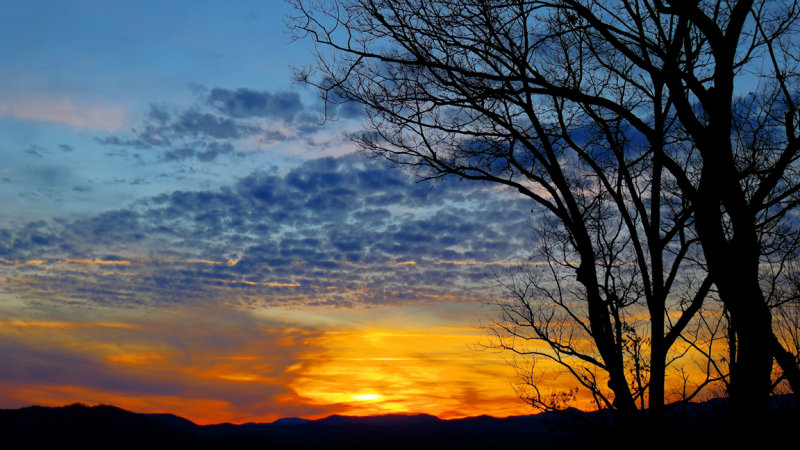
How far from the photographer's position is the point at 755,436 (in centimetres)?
659

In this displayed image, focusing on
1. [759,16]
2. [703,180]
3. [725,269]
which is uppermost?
[759,16]

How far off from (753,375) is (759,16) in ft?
17.5

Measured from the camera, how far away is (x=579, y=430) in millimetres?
11500

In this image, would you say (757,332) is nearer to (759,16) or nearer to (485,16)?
(759,16)

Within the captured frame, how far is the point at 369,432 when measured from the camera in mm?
157125

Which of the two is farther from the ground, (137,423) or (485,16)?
(485,16)

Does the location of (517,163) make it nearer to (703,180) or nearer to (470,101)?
(470,101)

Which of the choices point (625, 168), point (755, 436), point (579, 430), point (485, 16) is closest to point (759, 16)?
point (625, 168)

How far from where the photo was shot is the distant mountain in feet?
37.6

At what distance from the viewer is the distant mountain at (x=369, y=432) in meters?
11.4

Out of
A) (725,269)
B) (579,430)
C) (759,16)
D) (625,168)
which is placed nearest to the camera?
(725,269)

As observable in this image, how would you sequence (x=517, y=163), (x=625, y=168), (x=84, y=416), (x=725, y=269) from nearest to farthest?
(x=725, y=269), (x=625, y=168), (x=517, y=163), (x=84, y=416)

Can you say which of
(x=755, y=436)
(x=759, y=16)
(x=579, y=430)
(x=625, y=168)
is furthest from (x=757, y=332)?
(x=579, y=430)

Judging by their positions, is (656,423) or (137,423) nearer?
(656,423)
